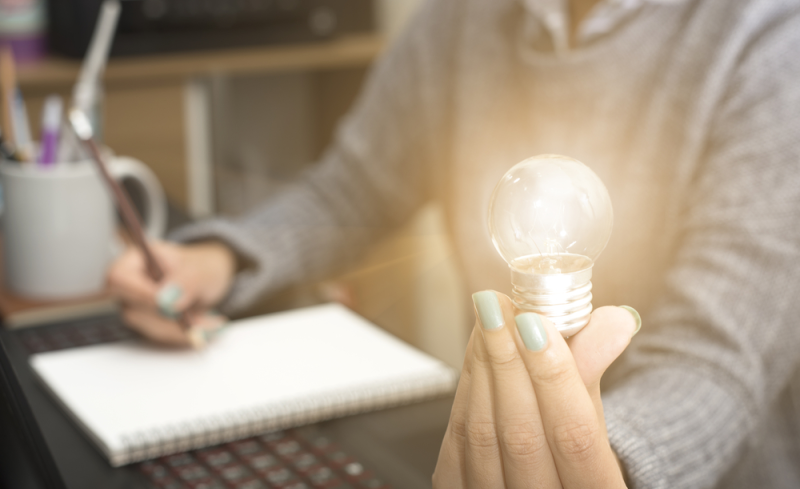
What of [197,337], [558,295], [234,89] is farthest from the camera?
[234,89]

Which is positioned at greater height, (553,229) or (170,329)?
(553,229)

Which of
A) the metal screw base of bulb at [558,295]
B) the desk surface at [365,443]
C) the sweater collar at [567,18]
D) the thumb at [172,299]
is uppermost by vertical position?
the sweater collar at [567,18]

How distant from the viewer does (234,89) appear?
1.43 meters

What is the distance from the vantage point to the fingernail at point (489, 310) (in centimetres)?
20

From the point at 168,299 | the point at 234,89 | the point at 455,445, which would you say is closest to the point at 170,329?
the point at 168,299

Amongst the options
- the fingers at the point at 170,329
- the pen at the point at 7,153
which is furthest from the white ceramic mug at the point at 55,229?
the fingers at the point at 170,329

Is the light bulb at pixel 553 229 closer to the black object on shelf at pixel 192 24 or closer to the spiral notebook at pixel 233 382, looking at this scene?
the spiral notebook at pixel 233 382

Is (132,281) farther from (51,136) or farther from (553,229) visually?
(553,229)

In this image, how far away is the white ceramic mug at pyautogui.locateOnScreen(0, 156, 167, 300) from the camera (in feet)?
1.83

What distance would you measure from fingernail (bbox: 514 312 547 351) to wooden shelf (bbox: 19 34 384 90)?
109 cm

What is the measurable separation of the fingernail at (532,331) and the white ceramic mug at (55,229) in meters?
0.46

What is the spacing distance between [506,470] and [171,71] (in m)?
1.12

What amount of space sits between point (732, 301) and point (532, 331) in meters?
0.28

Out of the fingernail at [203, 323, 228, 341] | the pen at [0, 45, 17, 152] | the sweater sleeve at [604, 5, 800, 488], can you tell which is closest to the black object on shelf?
the pen at [0, 45, 17, 152]
